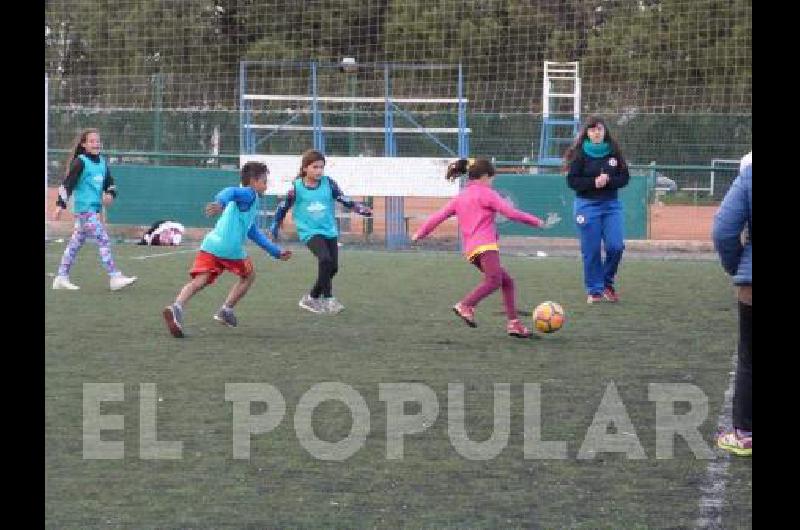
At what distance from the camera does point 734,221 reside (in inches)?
273

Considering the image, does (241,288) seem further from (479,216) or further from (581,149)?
(581,149)

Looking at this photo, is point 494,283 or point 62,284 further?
point 62,284

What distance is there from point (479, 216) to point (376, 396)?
12.0 feet

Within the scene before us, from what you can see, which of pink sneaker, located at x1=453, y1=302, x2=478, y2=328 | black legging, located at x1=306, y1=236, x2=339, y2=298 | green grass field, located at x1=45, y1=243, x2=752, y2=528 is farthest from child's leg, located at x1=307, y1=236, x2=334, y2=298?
pink sneaker, located at x1=453, y1=302, x2=478, y2=328

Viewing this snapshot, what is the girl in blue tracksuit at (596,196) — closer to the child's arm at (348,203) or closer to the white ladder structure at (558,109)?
the child's arm at (348,203)

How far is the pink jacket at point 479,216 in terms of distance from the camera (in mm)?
12062

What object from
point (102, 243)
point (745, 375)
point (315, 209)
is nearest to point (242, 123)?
point (102, 243)

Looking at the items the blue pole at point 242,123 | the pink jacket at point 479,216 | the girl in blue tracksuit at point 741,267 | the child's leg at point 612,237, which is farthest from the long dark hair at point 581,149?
the blue pole at point 242,123

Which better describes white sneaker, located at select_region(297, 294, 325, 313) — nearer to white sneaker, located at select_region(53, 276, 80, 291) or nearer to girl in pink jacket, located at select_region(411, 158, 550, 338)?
girl in pink jacket, located at select_region(411, 158, 550, 338)

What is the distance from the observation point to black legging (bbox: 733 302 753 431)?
23.5 feet

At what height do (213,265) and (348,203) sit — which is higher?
(348,203)

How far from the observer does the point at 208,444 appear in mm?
7398
